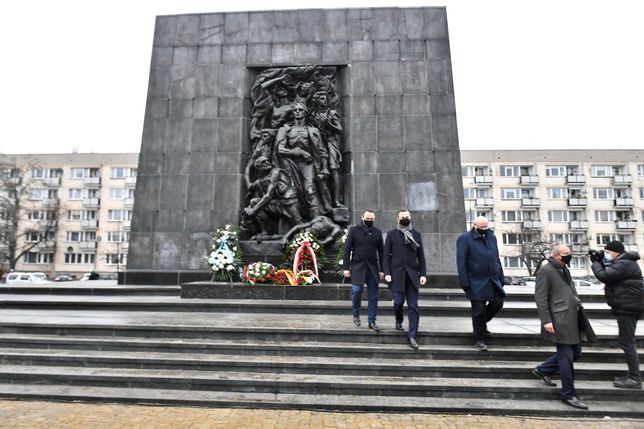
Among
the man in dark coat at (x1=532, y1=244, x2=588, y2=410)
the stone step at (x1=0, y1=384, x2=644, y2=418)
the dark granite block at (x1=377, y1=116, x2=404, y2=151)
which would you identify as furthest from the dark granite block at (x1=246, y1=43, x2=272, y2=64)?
the man in dark coat at (x1=532, y1=244, x2=588, y2=410)

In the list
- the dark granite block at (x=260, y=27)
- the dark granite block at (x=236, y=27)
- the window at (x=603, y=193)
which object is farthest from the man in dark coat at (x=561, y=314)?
the window at (x=603, y=193)

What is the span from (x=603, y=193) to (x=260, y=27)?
191 feet

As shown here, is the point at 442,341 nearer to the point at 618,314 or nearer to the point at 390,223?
the point at 618,314

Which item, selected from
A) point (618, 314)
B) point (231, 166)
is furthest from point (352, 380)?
point (231, 166)

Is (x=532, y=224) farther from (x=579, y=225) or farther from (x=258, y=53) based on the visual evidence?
(x=258, y=53)

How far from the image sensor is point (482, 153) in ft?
186

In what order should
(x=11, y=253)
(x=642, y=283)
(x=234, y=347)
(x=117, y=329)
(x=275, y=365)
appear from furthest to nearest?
1. (x=11, y=253)
2. (x=117, y=329)
3. (x=234, y=347)
4. (x=275, y=365)
5. (x=642, y=283)

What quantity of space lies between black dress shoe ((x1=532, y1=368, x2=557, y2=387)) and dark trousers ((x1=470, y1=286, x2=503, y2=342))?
0.95 metres

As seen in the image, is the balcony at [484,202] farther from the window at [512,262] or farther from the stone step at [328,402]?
the stone step at [328,402]

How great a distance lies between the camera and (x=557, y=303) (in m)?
5.62

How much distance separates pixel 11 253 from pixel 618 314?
53.0 m

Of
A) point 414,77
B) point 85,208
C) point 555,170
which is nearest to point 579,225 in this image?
point 555,170

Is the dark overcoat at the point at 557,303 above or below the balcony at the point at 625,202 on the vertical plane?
below

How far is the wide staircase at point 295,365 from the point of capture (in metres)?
5.70
